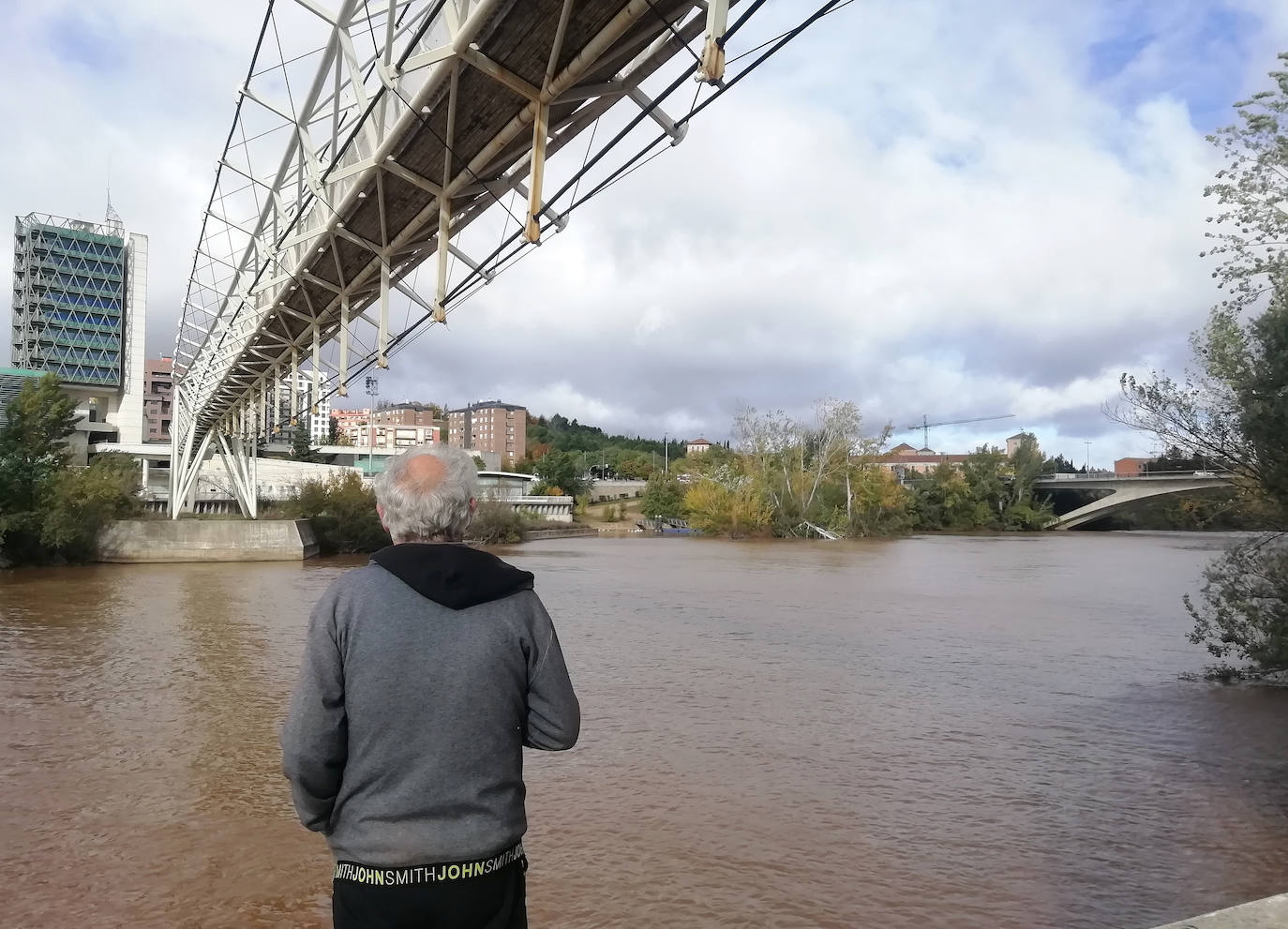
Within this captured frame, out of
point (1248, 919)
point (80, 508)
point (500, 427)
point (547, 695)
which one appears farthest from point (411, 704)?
point (500, 427)

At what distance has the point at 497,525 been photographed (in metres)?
52.7

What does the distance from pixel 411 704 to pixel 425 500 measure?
0.52 metres

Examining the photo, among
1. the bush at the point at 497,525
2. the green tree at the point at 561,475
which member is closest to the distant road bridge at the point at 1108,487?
the bush at the point at 497,525

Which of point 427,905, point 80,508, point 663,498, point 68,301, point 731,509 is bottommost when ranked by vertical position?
point 427,905

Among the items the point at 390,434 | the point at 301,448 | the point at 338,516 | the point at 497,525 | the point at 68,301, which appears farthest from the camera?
the point at 390,434

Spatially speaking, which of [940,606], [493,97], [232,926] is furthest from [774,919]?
[940,606]

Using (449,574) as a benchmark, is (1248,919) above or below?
below

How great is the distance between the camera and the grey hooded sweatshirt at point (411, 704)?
2.25 meters

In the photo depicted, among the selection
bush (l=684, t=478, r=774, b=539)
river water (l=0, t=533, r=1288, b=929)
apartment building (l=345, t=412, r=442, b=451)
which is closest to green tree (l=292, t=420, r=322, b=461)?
bush (l=684, t=478, r=774, b=539)

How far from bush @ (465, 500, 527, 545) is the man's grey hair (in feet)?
157

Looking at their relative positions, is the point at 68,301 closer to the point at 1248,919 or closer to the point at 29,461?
the point at 29,461

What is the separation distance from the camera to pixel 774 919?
5.36 m

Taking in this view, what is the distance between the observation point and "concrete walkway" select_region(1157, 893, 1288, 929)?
11.0 ft

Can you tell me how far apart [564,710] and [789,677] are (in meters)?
10.8
